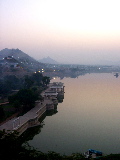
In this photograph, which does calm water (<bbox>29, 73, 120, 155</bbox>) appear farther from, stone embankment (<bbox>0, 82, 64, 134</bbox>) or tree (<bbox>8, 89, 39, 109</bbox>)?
tree (<bbox>8, 89, 39, 109</bbox>)

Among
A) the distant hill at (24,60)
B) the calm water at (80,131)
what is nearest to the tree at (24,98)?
the calm water at (80,131)

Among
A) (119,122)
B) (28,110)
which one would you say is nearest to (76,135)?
(119,122)

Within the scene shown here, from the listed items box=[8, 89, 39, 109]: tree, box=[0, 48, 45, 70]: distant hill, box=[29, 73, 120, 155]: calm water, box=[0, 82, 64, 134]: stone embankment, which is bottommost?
box=[29, 73, 120, 155]: calm water

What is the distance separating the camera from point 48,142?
6.67m

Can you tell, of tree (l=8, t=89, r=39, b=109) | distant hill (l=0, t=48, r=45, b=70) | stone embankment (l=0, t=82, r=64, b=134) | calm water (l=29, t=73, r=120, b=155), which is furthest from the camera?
distant hill (l=0, t=48, r=45, b=70)

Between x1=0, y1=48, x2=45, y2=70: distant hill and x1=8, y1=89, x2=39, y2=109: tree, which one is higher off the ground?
x1=0, y1=48, x2=45, y2=70: distant hill

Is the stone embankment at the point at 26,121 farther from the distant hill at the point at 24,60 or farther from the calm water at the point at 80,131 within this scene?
the distant hill at the point at 24,60

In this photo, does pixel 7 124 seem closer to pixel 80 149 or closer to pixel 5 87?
pixel 80 149

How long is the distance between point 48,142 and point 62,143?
50 cm

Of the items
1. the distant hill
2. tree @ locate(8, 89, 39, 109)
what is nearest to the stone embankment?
tree @ locate(8, 89, 39, 109)

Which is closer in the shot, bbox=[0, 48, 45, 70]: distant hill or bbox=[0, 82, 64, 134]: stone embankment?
bbox=[0, 82, 64, 134]: stone embankment

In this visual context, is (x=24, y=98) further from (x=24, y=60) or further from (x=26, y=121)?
(x=24, y=60)

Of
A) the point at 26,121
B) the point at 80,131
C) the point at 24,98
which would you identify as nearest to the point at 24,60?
the point at 24,98

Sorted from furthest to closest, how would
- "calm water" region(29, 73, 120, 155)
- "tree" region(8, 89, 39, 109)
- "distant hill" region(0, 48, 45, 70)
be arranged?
"distant hill" region(0, 48, 45, 70) < "tree" region(8, 89, 39, 109) < "calm water" region(29, 73, 120, 155)
